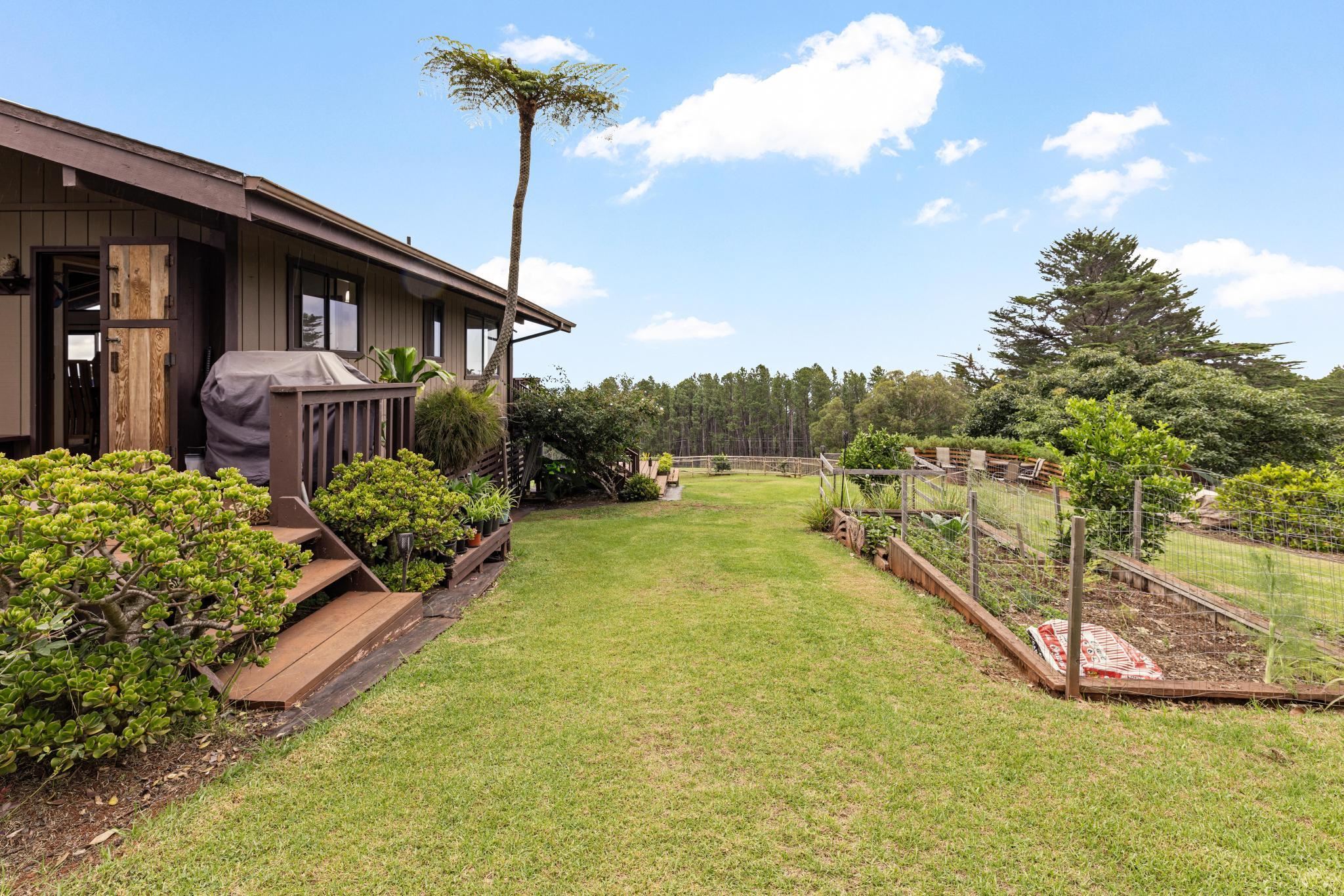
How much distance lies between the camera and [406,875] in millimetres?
1840

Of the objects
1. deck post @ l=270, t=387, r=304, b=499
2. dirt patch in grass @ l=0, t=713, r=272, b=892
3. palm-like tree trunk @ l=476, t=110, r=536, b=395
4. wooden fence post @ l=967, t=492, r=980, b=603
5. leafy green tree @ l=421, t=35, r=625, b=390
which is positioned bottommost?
dirt patch in grass @ l=0, t=713, r=272, b=892

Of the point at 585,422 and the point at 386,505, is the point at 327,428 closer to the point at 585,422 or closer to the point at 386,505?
the point at 386,505

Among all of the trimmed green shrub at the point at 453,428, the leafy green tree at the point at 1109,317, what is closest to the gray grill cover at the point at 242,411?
the trimmed green shrub at the point at 453,428

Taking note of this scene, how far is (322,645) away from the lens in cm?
330

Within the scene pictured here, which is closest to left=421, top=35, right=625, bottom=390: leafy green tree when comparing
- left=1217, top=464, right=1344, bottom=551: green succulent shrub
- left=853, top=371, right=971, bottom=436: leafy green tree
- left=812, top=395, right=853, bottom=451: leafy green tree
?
left=1217, top=464, right=1344, bottom=551: green succulent shrub

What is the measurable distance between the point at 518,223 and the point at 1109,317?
36.2 m

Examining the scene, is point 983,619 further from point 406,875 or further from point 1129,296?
point 1129,296

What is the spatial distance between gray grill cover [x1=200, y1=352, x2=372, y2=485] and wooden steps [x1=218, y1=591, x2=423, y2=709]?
1.39 m

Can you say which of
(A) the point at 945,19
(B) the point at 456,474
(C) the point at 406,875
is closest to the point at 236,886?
(C) the point at 406,875

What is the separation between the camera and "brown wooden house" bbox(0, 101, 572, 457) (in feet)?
13.8

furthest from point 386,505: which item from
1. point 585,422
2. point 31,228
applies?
point 585,422

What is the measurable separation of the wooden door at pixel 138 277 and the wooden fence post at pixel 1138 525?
8.14 metres

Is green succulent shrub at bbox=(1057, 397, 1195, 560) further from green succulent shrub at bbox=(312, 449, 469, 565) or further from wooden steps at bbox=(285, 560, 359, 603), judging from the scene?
wooden steps at bbox=(285, 560, 359, 603)

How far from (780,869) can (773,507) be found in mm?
9858
